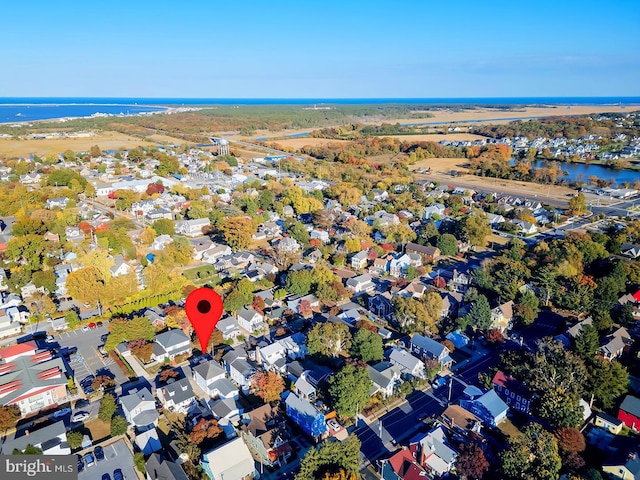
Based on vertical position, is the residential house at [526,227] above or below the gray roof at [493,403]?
above

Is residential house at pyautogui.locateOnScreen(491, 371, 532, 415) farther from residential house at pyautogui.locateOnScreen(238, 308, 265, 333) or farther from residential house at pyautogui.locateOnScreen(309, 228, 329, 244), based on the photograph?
residential house at pyautogui.locateOnScreen(309, 228, 329, 244)

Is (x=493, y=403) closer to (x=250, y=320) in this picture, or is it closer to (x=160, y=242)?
(x=250, y=320)

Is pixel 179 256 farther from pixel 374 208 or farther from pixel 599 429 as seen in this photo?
pixel 599 429

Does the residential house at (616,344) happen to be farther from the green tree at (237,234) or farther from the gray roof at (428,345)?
the green tree at (237,234)

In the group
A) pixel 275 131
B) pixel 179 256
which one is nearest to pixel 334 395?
pixel 179 256

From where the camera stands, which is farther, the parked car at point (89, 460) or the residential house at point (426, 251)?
the residential house at point (426, 251)

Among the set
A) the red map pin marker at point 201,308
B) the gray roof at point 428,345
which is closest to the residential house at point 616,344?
the gray roof at point 428,345

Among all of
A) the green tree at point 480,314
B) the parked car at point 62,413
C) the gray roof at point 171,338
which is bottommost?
the parked car at point 62,413
